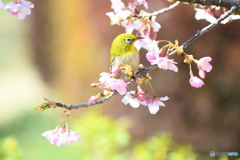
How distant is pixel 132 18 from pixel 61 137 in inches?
18.4

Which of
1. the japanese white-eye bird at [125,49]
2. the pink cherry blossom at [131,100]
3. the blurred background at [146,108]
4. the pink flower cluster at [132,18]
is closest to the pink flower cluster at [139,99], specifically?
the pink cherry blossom at [131,100]

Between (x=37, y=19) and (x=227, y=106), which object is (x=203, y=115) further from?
(x=37, y=19)

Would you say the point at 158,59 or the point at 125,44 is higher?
the point at 125,44

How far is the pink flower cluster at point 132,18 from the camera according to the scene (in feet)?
4.83

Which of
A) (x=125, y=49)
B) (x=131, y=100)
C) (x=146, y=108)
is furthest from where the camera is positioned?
(x=146, y=108)

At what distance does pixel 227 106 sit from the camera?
323cm

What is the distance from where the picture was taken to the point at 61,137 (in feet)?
4.21

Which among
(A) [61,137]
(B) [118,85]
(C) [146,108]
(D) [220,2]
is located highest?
(C) [146,108]

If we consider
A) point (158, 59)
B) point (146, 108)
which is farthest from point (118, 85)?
point (146, 108)

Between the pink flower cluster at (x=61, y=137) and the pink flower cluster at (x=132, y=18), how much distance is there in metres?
0.41

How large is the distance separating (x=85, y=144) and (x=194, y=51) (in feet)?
3.51

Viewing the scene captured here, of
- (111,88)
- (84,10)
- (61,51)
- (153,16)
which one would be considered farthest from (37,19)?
(111,88)

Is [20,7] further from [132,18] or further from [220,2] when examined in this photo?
[220,2]

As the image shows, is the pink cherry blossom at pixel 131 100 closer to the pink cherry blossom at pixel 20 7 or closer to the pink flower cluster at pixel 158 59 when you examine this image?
the pink flower cluster at pixel 158 59
